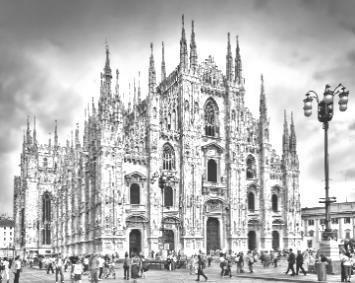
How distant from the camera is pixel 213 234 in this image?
54.4m

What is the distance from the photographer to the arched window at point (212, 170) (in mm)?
55094

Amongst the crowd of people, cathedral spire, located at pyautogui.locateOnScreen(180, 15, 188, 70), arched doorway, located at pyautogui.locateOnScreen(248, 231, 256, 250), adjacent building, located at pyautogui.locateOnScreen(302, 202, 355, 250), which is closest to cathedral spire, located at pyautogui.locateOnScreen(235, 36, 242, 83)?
cathedral spire, located at pyautogui.locateOnScreen(180, 15, 188, 70)

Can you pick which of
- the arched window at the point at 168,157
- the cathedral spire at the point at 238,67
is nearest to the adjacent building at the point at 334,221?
the cathedral spire at the point at 238,67

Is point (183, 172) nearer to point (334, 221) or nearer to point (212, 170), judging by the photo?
point (212, 170)

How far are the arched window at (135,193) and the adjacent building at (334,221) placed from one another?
3655 cm

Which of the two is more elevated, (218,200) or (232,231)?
(218,200)

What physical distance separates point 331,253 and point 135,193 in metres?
27.1

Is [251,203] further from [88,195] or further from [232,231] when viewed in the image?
[88,195]

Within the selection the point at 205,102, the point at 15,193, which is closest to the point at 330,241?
the point at 205,102

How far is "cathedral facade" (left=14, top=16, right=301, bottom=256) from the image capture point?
48.5 meters

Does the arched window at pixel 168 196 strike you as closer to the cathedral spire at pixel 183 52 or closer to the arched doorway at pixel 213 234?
the arched doorway at pixel 213 234

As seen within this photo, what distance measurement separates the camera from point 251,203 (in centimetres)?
5716

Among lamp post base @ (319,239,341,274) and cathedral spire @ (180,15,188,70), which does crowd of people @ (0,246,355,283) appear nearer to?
lamp post base @ (319,239,341,274)

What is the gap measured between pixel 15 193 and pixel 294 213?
5147 cm
